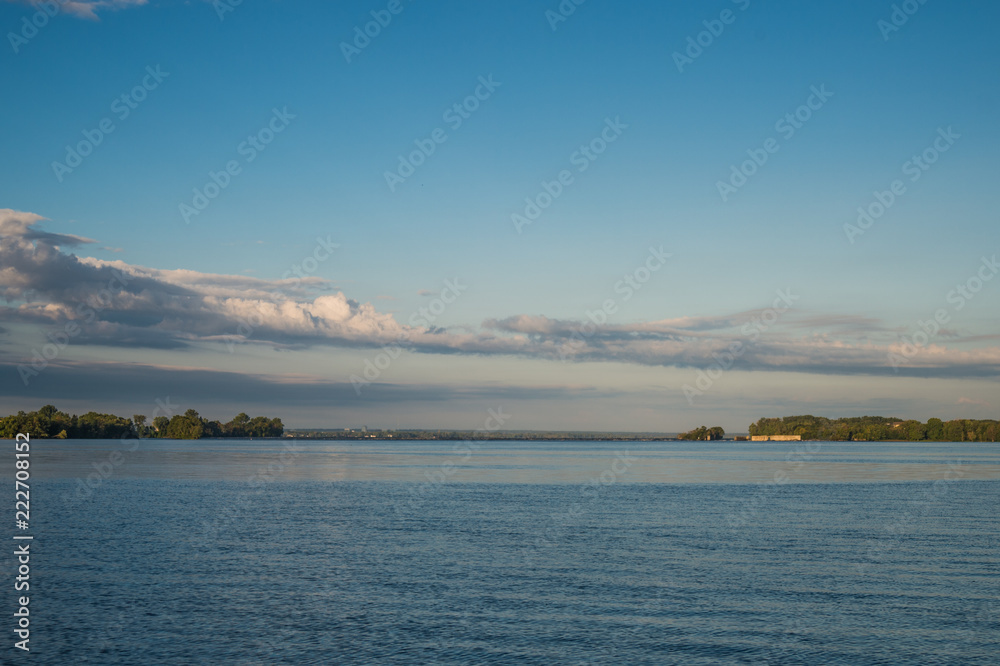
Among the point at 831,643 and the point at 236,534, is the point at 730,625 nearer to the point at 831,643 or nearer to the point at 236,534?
the point at 831,643

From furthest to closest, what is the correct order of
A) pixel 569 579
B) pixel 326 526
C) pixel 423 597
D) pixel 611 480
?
pixel 611 480 < pixel 326 526 < pixel 569 579 < pixel 423 597

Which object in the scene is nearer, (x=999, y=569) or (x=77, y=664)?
(x=77, y=664)

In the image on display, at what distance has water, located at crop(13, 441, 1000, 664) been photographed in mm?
22047

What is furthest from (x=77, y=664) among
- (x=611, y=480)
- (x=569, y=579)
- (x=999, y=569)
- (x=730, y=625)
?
(x=611, y=480)

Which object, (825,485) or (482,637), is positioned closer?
(482,637)

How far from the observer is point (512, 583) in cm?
2975

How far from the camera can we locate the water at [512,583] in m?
22.0

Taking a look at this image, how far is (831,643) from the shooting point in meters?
22.5

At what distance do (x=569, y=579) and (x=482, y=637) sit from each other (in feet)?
28.1

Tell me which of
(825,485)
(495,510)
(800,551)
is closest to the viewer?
(800,551)

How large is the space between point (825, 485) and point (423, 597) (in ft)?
224

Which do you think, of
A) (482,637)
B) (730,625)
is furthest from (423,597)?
(730,625)

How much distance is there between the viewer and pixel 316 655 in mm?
21406

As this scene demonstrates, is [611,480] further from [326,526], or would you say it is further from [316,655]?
[316,655]
